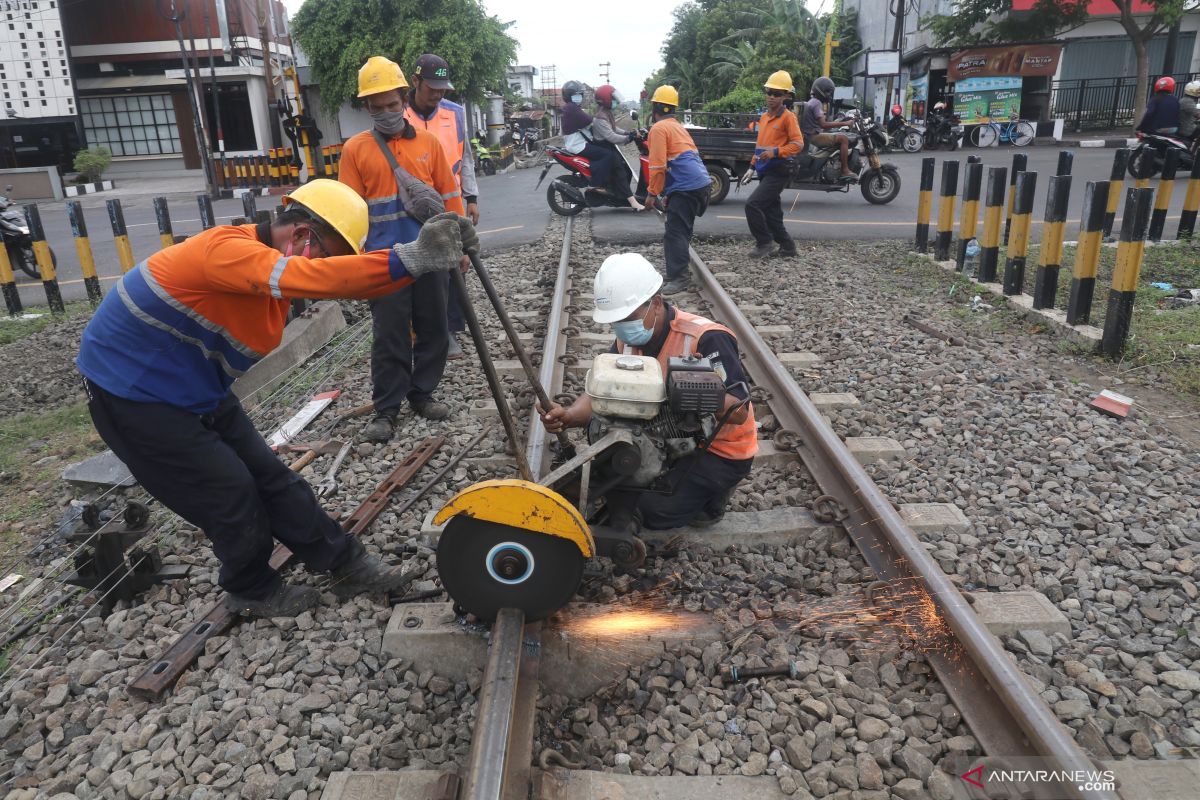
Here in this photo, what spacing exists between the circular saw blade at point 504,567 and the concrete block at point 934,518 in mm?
1545

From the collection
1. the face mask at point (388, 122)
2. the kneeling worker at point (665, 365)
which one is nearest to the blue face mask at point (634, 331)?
the kneeling worker at point (665, 365)

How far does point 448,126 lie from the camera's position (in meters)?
5.85

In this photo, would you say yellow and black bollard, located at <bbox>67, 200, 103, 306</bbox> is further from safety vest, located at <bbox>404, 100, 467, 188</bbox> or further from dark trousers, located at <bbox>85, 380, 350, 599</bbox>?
dark trousers, located at <bbox>85, 380, 350, 599</bbox>

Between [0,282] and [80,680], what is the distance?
816cm

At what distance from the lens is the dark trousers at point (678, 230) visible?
306 inches

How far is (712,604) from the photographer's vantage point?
10.5ft

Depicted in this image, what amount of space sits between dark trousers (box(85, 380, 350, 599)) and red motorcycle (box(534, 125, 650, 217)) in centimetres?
984

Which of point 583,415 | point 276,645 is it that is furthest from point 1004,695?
point 276,645

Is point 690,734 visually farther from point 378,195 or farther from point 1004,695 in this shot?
point 378,195

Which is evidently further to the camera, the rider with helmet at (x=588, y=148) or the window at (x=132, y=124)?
the window at (x=132, y=124)

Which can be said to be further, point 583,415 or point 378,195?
point 378,195

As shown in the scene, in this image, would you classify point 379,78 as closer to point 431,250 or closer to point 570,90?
point 431,250

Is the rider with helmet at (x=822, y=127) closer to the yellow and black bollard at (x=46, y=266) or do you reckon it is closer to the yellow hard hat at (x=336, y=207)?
the yellow and black bollard at (x=46, y=266)

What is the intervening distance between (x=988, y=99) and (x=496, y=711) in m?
29.5
